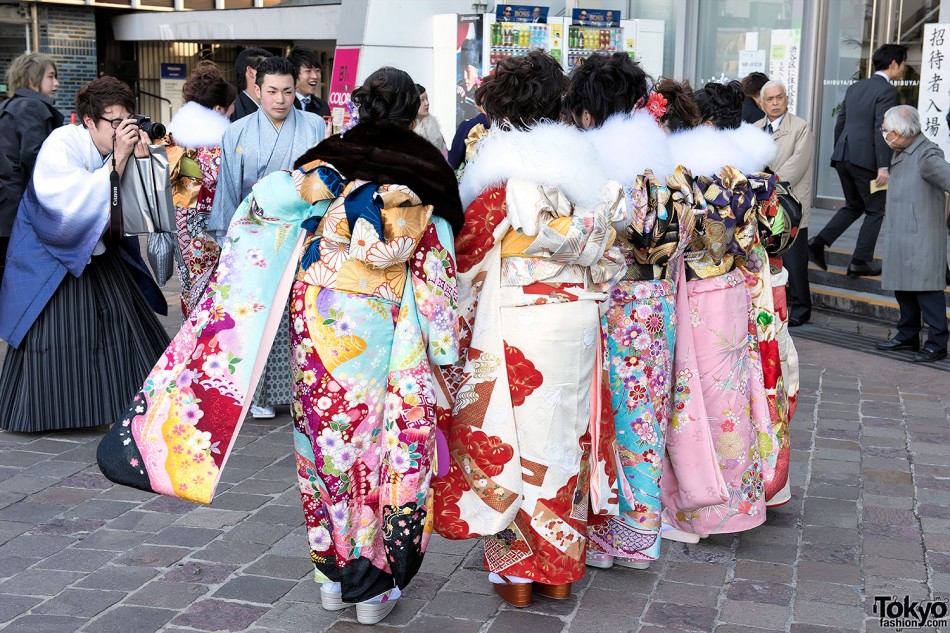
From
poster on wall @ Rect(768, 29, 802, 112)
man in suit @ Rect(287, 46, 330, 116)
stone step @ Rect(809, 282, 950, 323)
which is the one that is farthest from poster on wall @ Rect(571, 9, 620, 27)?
man in suit @ Rect(287, 46, 330, 116)

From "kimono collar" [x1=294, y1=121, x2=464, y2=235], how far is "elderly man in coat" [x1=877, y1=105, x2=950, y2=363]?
4.36 m

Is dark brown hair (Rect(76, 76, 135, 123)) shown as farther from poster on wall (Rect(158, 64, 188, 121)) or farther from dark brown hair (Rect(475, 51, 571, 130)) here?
poster on wall (Rect(158, 64, 188, 121))

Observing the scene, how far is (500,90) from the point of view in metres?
3.27

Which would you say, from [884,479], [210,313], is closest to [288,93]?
[210,313]

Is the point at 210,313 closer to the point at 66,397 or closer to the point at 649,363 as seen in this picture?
the point at 649,363

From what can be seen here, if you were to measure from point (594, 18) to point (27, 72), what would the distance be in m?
6.16

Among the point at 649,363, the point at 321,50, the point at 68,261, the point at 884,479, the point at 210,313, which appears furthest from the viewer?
the point at 321,50

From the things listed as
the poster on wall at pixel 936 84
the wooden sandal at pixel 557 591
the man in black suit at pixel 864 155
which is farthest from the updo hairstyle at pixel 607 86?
the poster on wall at pixel 936 84

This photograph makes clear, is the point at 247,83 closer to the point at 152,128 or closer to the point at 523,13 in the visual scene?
the point at 152,128

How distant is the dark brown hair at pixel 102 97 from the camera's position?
4.93 meters

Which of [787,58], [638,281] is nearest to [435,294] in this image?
[638,281]

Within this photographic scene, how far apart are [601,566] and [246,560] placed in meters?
1.26

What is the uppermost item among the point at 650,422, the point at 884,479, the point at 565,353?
the point at 565,353

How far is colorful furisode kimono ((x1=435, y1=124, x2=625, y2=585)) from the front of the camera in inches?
127
